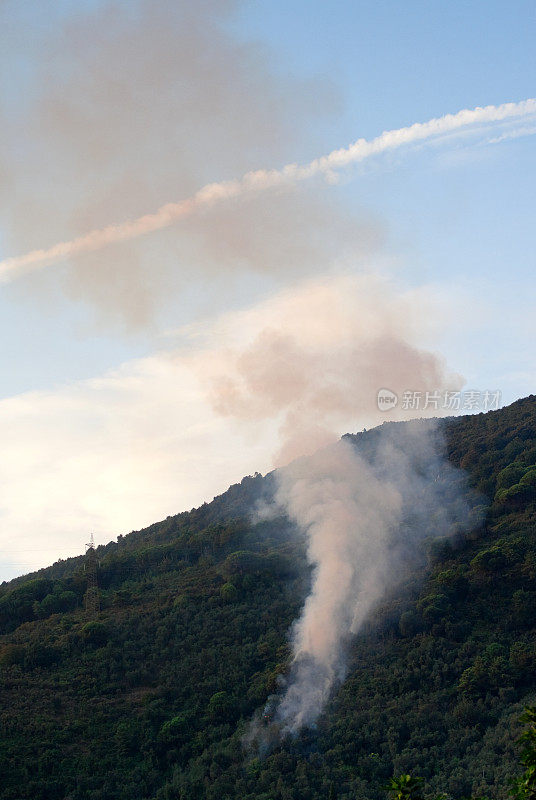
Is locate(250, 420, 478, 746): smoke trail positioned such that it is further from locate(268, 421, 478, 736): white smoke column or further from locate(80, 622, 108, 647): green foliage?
locate(80, 622, 108, 647): green foliage

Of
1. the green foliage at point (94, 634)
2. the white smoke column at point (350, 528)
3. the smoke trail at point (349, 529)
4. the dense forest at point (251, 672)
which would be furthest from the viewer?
the green foliage at point (94, 634)

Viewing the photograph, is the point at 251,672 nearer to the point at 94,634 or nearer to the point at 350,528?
the point at 94,634

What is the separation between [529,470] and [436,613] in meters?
27.8

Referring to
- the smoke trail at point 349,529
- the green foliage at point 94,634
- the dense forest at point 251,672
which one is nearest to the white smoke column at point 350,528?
the smoke trail at point 349,529

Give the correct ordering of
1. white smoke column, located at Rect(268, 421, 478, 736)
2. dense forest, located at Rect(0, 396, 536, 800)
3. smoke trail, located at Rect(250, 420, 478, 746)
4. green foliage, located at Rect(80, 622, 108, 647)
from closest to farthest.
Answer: dense forest, located at Rect(0, 396, 536, 800) → smoke trail, located at Rect(250, 420, 478, 746) → white smoke column, located at Rect(268, 421, 478, 736) → green foliage, located at Rect(80, 622, 108, 647)

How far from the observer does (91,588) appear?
86.2 m

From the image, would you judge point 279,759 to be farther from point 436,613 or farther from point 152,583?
point 152,583

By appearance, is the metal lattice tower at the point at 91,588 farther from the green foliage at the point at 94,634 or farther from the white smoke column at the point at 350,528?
the white smoke column at the point at 350,528

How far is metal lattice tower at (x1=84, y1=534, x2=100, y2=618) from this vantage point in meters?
81.4

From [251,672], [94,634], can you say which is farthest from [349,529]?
[94,634]

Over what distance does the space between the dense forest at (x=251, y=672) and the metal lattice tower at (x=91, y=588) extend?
83cm

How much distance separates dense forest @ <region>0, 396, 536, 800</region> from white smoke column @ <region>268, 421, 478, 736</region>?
1.73 metres

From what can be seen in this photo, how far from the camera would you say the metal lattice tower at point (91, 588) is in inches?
3206

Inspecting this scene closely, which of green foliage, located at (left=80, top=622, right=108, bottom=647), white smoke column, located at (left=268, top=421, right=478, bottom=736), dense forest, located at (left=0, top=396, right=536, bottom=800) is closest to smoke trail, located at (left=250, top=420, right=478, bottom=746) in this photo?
white smoke column, located at (left=268, top=421, right=478, bottom=736)
